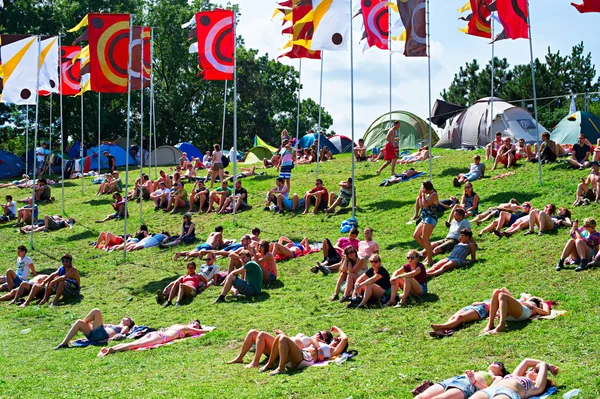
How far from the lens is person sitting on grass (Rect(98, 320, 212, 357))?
14.5 metres

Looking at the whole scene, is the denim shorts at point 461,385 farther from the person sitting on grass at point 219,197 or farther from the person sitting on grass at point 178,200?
the person sitting on grass at point 178,200

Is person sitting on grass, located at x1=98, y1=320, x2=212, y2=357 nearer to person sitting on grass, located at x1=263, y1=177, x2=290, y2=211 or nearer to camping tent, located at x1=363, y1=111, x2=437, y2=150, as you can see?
person sitting on grass, located at x1=263, y1=177, x2=290, y2=211

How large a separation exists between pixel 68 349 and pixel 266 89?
4664 cm

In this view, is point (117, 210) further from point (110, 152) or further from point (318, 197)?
point (110, 152)

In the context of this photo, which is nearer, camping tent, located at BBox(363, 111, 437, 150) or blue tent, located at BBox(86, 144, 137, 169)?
camping tent, located at BBox(363, 111, 437, 150)

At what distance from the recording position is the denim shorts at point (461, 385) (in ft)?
31.1

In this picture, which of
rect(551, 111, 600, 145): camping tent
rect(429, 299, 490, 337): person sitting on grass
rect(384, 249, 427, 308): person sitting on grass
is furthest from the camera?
rect(551, 111, 600, 145): camping tent

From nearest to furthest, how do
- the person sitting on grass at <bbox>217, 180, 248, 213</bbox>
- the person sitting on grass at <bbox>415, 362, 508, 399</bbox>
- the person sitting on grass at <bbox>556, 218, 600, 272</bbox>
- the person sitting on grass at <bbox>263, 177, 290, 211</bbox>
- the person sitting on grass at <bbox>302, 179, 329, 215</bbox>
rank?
the person sitting on grass at <bbox>415, 362, 508, 399</bbox>, the person sitting on grass at <bbox>556, 218, 600, 272</bbox>, the person sitting on grass at <bbox>302, 179, 329, 215</bbox>, the person sitting on grass at <bbox>263, 177, 290, 211</bbox>, the person sitting on grass at <bbox>217, 180, 248, 213</bbox>

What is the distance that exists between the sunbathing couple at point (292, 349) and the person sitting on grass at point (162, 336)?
223 centimetres

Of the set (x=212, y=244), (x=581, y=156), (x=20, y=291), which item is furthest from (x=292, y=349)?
(x=581, y=156)

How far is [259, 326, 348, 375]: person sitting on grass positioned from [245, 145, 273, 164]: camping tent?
95.9 feet

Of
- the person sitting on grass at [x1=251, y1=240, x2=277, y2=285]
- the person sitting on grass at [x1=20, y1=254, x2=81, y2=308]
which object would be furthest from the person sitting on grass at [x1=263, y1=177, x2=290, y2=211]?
the person sitting on grass at [x1=20, y1=254, x2=81, y2=308]

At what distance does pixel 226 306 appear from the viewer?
16938 mm

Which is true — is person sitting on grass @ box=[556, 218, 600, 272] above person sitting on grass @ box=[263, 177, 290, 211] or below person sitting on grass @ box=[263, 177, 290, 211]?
below
